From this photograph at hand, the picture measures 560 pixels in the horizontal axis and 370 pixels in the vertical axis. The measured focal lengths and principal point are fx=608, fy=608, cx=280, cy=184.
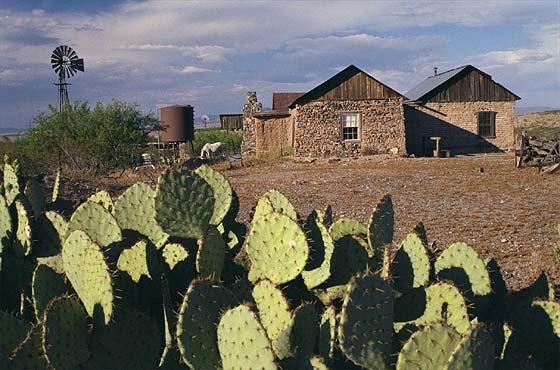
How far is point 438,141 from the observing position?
2498cm

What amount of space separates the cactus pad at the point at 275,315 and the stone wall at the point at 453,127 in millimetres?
24445

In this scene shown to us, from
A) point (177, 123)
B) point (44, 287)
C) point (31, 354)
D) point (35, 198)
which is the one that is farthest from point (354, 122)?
point (31, 354)

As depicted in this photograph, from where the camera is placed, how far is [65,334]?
2.31 m

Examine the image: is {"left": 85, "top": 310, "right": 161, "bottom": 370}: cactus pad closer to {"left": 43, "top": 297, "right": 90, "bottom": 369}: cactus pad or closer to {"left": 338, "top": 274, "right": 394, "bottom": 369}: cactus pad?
{"left": 43, "top": 297, "right": 90, "bottom": 369}: cactus pad

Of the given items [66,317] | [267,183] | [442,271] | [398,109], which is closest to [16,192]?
[66,317]

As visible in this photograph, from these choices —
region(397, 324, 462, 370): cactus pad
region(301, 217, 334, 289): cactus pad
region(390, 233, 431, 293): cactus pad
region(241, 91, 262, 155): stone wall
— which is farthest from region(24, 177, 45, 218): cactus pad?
region(241, 91, 262, 155): stone wall

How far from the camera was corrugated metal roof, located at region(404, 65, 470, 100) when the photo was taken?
2652 cm

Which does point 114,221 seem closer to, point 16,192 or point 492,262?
point 16,192

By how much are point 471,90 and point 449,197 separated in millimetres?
14641

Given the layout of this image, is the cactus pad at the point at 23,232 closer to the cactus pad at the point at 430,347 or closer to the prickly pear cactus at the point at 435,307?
the prickly pear cactus at the point at 435,307

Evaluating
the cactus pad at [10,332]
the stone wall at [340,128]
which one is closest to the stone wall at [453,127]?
the stone wall at [340,128]

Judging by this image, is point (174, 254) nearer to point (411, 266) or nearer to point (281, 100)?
point (411, 266)

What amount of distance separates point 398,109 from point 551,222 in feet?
47.9

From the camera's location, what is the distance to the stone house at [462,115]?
26234mm
